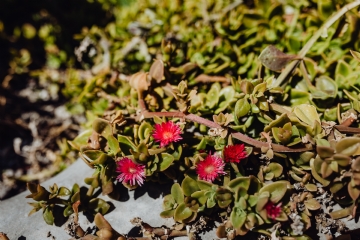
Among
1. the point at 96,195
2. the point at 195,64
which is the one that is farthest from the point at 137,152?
the point at 195,64

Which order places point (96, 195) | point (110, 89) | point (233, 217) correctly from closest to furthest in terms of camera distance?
point (233, 217), point (96, 195), point (110, 89)

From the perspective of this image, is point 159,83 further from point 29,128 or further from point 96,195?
point 29,128

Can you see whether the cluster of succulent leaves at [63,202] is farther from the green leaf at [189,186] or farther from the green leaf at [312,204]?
the green leaf at [312,204]

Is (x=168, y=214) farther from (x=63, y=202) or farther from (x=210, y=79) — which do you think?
(x=210, y=79)

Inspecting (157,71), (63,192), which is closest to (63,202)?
(63,192)

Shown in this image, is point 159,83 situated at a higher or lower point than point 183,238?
higher

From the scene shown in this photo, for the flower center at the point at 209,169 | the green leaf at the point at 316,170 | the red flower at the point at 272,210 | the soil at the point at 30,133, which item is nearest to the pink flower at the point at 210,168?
the flower center at the point at 209,169

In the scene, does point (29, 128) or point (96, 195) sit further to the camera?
point (29, 128)
